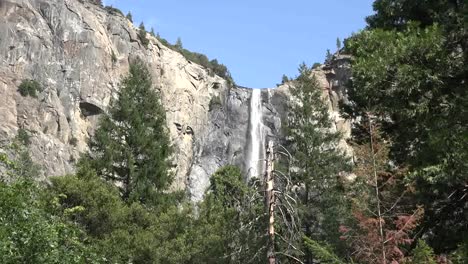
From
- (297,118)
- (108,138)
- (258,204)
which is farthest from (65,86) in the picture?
(258,204)

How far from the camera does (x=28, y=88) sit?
54.0m

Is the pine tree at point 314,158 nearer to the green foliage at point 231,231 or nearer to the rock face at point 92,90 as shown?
the green foliage at point 231,231

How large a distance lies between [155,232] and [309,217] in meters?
7.88

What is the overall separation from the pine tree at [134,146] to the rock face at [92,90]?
70.9 feet

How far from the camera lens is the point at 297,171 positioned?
25.4m

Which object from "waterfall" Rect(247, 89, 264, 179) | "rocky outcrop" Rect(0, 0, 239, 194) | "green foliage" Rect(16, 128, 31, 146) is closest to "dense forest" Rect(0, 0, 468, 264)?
"green foliage" Rect(16, 128, 31, 146)

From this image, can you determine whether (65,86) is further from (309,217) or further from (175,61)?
(309,217)

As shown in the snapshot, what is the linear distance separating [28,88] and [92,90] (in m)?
6.83

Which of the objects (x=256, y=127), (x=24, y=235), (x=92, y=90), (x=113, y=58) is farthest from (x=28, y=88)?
(x=24, y=235)

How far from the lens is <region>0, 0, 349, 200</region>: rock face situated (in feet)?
175

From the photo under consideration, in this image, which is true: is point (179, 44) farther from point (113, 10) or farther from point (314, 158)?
point (314, 158)

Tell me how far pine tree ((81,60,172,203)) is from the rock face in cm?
2160

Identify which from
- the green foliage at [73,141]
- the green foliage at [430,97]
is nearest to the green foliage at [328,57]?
the green foliage at [73,141]

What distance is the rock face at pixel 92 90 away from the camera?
53.3 m
